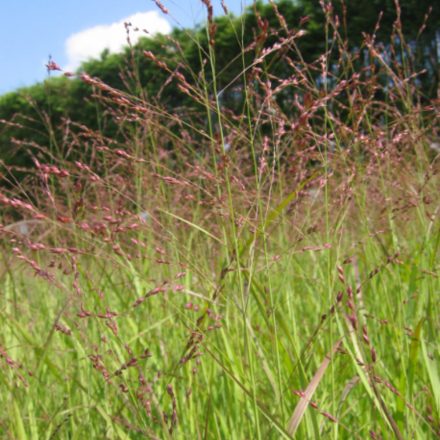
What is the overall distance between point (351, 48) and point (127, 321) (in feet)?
25.0

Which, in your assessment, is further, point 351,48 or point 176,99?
point 176,99

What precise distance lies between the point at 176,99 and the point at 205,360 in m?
9.19

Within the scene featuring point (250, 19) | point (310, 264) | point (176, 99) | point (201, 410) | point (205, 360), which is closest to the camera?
point (201, 410)

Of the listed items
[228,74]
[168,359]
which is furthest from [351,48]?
[168,359]

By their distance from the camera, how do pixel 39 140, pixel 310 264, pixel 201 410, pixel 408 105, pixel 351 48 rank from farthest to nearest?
pixel 39 140 → pixel 351 48 → pixel 310 264 → pixel 408 105 → pixel 201 410

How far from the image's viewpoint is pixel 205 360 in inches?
72.9

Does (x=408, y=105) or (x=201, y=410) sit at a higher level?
(x=408, y=105)

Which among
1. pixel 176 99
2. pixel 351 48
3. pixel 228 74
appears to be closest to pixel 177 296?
pixel 228 74

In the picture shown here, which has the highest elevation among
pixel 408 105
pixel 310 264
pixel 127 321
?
pixel 408 105

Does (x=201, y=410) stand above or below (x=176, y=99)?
below

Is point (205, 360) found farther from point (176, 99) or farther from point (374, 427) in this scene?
point (176, 99)

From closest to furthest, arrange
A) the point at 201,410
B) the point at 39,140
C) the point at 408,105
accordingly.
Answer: the point at 201,410 → the point at 408,105 → the point at 39,140

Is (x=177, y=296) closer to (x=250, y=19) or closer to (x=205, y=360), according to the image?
(x=205, y=360)

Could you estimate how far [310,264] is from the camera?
3193 mm
